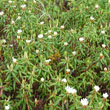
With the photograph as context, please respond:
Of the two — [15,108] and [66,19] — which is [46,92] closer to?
[15,108]

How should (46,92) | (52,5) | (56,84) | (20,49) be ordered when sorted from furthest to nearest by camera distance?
(52,5)
(20,49)
(46,92)
(56,84)

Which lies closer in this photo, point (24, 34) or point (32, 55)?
point (32, 55)

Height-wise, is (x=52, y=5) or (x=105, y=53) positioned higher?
(x=52, y=5)

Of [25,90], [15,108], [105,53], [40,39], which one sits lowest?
[15,108]

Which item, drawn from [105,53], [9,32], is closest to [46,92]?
[105,53]

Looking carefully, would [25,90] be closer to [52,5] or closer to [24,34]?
[24,34]

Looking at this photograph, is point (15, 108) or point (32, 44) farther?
point (32, 44)

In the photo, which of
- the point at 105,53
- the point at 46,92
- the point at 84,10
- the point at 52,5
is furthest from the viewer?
the point at 52,5

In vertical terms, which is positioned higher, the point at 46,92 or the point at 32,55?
the point at 32,55

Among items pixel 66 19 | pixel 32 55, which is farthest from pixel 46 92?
pixel 66 19
